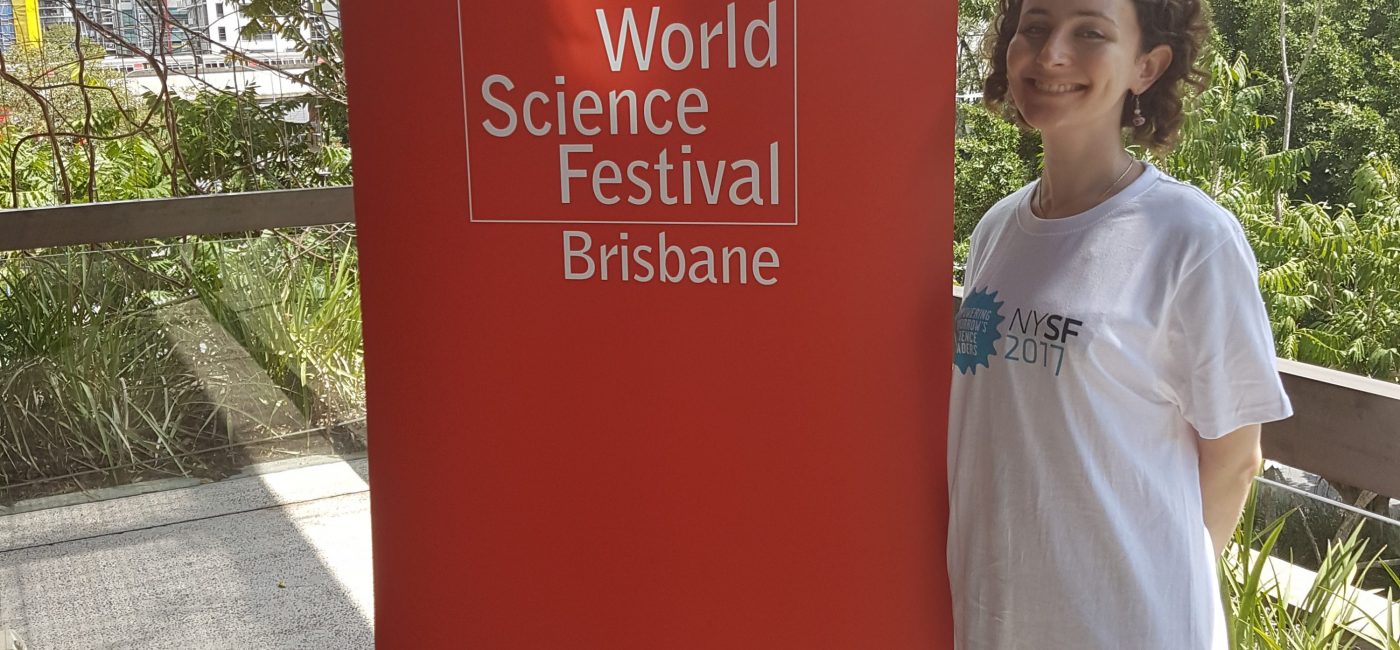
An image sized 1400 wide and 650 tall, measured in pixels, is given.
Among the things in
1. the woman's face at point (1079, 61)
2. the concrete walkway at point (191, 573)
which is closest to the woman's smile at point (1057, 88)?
the woman's face at point (1079, 61)

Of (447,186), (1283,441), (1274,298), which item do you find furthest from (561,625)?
(1274,298)

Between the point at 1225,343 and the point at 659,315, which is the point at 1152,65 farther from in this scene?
the point at 659,315

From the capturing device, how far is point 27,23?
277 centimetres

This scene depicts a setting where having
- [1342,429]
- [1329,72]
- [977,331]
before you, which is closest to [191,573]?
[977,331]

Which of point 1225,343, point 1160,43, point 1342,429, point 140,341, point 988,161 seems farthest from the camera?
point 988,161

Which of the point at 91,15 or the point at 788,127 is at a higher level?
the point at 91,15

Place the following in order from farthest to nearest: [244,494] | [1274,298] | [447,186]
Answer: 1. [1274,298]
2. [244,494]
3. [447,186]

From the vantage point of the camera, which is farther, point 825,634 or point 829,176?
point 825,634

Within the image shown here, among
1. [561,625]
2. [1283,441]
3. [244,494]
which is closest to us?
[561,625]

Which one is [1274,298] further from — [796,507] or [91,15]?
[91,15]

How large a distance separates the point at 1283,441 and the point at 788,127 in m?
1.15

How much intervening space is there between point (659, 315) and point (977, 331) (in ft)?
1.23

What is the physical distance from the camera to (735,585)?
1.49 metres

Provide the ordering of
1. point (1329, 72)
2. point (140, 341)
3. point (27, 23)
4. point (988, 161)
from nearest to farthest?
point (27, 23) < point (140, 341) < point (1329, 72) < point (988, 161)
